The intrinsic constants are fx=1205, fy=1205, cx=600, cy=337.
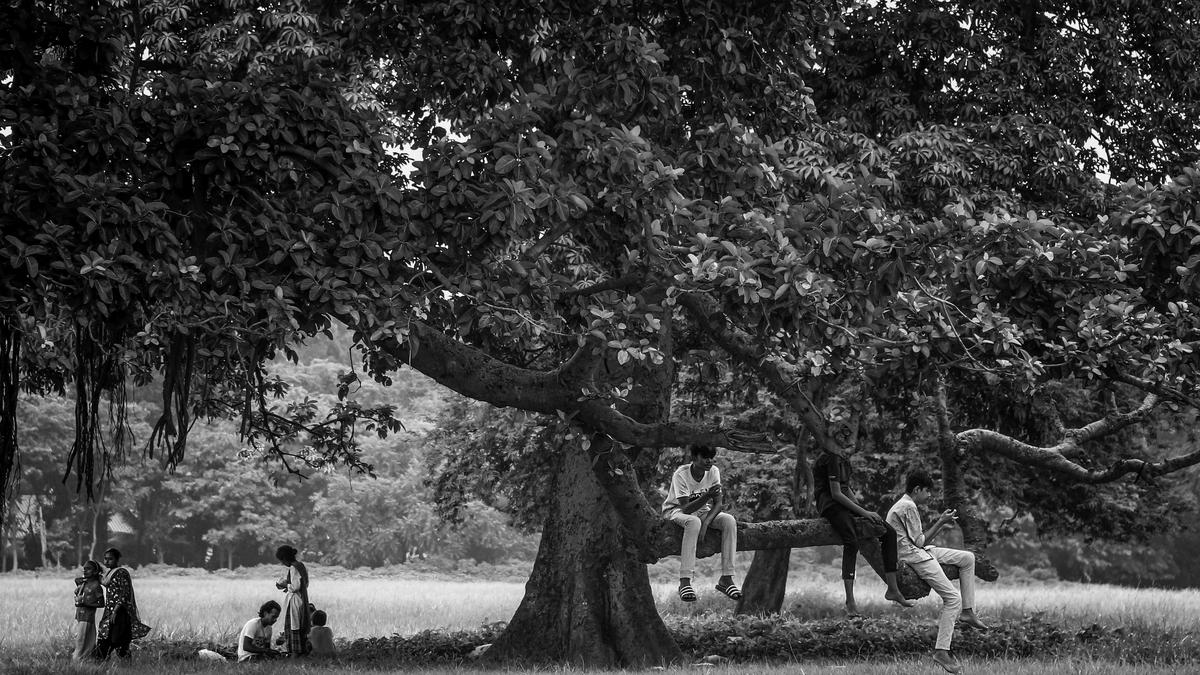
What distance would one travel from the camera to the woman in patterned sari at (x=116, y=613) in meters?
14.9

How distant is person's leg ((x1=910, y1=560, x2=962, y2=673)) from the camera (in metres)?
11.1

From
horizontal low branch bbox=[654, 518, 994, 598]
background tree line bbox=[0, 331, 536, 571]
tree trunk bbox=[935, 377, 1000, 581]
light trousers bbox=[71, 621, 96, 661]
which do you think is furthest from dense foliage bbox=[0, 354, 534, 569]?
horizontal low branch bbox=[654, 518, 994, 598]

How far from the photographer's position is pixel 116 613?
15016mm

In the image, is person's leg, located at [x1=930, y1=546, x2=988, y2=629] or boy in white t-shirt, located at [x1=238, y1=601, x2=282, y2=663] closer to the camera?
person's leg, located at [x1=930, y1=546, x2=988, y2=629]

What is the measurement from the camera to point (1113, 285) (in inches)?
457

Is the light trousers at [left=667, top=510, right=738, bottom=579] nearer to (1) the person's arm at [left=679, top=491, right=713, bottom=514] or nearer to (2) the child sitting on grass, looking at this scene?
(1) the person's arm at [left=679, top=491, right=713, bottom=514]

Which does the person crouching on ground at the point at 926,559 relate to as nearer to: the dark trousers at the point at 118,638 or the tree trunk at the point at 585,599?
the tree trunk at the point at 585,599

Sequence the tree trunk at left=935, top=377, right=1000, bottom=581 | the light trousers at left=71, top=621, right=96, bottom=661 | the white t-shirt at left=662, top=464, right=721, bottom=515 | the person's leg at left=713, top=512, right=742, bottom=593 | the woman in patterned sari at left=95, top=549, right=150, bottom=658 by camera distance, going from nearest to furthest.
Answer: the person's leg at left=713, top=512, right=742, bottom=593
the white t-shirt at left=662, top=464, right=721, bottom=515
the tree trunk at left=935, top=377, right=1000, bottom=581
the woman in patterned sari at left=95, top=549, right=150, bottom=658
the light trousers at left=71, top=621, right=96, bottom=661

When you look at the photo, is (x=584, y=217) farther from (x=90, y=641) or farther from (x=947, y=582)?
(x=90, y=641)

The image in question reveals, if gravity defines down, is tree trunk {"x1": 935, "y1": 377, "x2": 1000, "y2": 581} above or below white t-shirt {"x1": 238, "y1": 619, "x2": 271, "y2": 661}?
above

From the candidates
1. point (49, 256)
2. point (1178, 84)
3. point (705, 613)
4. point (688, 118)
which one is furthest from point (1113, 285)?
point (705, 613)

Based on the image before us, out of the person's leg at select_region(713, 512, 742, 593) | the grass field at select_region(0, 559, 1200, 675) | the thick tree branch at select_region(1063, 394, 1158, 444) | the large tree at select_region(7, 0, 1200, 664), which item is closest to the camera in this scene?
the large tree at select_region(7, 0, 1200, 664)

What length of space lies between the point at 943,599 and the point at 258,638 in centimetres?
896

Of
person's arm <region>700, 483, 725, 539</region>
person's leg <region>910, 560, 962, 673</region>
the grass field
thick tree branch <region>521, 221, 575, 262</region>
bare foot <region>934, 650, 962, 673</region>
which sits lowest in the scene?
the grass field
